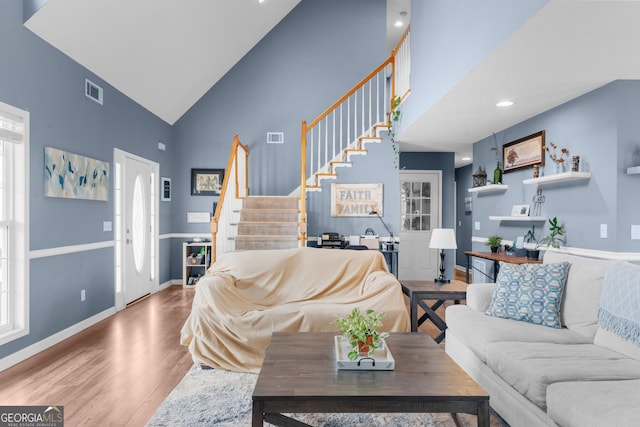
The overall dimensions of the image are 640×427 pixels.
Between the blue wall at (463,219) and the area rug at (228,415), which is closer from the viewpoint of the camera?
the area rug at (228,415)

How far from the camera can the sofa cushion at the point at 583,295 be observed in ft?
8.14

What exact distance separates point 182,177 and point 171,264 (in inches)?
61.4

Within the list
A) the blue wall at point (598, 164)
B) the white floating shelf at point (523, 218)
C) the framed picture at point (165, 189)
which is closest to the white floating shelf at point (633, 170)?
the blue wall at point (598, 164)

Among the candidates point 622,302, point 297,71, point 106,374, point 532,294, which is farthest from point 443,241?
point 297,71

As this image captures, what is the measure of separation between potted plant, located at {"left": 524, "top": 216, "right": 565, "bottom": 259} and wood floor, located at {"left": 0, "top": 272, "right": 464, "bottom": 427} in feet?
4.72

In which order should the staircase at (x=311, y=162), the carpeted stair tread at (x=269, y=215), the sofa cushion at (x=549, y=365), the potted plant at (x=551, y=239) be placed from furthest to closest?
the carpeted stair tread at (x=269, y=215)
the staircase at (x=311, y=162)
the potted plant at (x=551, y=239)
the sofa cushion at (x=549, y=365)

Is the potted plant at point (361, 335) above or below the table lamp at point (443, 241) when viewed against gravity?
below

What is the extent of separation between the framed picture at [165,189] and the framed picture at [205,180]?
400 mm

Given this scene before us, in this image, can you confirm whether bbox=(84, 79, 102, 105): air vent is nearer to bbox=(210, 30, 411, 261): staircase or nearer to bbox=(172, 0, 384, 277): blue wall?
bbox=(210, 30, 411, 261): staircase

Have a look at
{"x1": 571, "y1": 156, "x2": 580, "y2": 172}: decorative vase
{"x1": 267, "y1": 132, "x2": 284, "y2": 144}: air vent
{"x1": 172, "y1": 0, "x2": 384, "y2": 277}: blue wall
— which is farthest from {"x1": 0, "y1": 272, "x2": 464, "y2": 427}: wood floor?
{"x1": 267, "y1": 132, "x2": 284, "y2": 144}: air vent

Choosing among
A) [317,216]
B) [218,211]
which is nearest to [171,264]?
[218,211]

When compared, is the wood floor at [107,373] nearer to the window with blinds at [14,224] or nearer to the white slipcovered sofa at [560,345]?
the window with blinds at [14,224]

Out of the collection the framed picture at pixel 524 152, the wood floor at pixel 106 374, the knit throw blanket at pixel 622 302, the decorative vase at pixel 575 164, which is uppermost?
the framed picture at pixel 524 152

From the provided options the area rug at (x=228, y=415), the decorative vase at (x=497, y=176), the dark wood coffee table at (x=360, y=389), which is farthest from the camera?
the decorative vase at (x=497, y=176)
